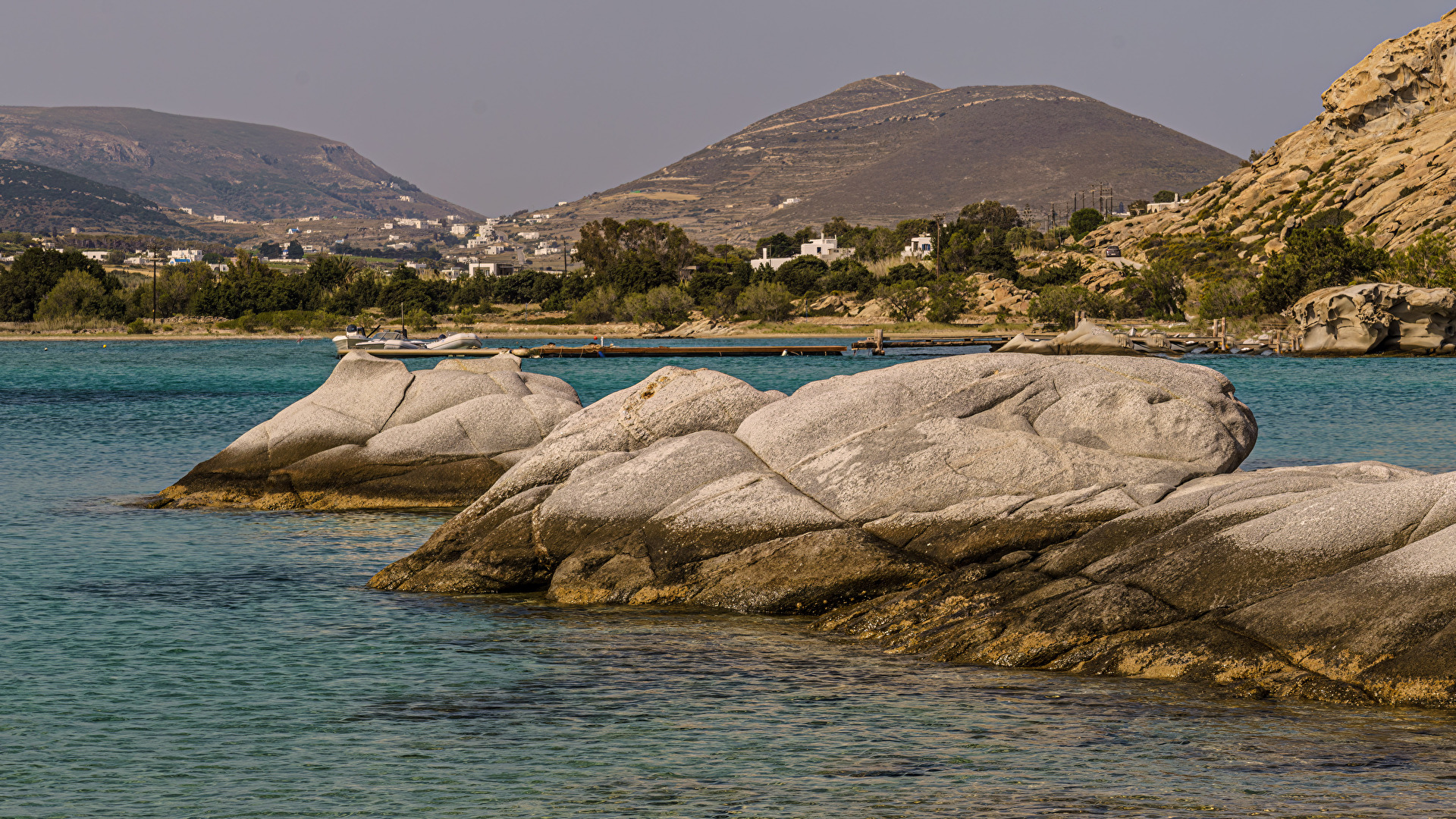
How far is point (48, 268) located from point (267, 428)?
162563 mm

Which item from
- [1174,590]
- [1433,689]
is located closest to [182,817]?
[1174,590]

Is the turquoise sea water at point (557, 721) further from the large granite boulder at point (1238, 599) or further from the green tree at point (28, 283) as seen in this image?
the green tree at point (28, 283)

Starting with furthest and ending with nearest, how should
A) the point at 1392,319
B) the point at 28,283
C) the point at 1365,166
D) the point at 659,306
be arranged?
the point at 28,283 → the point at 659,306 → the point at 1365,166 → the point at 1392,319

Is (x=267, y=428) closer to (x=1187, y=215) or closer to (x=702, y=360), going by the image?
(x=702, y=360)

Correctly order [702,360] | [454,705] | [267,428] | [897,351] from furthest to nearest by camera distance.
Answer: [897,351] < [702,360] < [267,428] < [454,705]

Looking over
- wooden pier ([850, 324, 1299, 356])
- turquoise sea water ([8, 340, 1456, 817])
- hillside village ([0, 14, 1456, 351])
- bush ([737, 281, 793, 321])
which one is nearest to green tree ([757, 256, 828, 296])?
hillside village ([0, 14, 1456, 351])

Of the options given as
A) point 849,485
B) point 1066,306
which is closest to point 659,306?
point 1066,306

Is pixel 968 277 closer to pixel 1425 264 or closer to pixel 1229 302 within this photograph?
pixel 1229 302

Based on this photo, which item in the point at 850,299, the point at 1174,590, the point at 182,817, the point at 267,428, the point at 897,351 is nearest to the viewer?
the point at 182,817

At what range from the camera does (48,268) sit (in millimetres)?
167250

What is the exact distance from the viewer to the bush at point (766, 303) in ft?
504

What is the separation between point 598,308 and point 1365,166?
96555 mm

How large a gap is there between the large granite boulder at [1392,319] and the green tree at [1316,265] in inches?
485

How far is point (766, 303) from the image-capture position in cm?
15375
